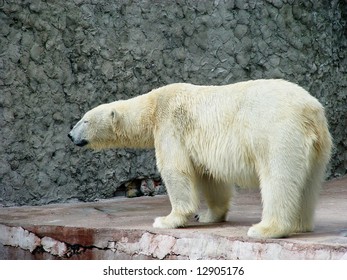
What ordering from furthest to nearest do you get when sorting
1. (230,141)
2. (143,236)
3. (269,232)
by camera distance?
(143,236)
(230,141)
(269,232)

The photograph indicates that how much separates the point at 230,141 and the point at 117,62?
374 centimetres

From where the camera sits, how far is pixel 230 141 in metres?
6.05

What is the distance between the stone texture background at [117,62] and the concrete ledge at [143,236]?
2.68ft

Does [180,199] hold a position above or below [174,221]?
above

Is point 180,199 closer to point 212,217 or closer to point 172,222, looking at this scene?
point 172,222

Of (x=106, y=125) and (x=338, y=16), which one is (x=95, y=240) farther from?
(x=338, y=16)

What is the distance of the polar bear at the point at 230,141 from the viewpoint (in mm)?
5664

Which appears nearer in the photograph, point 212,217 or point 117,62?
point 212,217

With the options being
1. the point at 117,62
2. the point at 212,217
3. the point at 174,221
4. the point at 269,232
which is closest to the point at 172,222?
the point at 174,221

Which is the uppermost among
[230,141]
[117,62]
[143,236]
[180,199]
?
[117,62]

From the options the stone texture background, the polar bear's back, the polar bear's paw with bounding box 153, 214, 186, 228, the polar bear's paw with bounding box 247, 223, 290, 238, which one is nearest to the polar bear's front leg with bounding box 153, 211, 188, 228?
the polar bear's paw with bounding box 153, 214, 186, 228

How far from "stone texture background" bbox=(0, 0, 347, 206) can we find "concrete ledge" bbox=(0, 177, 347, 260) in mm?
816
